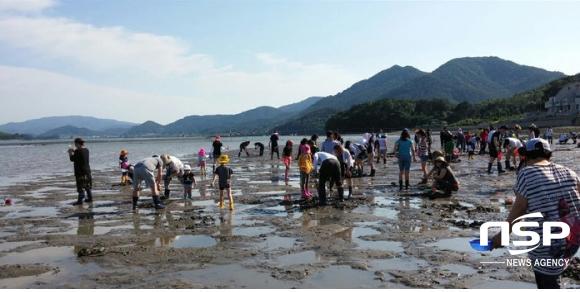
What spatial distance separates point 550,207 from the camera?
432 cm

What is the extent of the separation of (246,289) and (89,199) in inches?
420

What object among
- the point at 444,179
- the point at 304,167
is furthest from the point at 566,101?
the point at 304,167

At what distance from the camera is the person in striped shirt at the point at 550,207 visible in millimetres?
4293

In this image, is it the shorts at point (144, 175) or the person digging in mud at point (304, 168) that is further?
the person digging in mud at point (304, 168)

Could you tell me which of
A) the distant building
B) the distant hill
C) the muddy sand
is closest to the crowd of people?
the muddy sand

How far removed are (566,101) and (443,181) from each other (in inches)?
3796

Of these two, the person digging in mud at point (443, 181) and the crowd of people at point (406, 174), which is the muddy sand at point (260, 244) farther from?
the crowd of people at point (406, 174)

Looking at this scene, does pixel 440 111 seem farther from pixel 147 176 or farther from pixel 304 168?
pixel 147 176

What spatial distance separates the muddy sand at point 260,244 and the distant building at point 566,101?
91138 millimetres

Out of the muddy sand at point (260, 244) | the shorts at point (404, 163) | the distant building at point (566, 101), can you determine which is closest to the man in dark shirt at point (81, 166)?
the muddy sand at point (260, 244)

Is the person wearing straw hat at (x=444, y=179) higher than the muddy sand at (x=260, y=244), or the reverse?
the person wearing straw hat at (x=444, y=179)

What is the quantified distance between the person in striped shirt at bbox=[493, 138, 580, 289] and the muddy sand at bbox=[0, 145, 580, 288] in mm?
2137

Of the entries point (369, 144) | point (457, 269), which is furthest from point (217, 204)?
point (369, 144)

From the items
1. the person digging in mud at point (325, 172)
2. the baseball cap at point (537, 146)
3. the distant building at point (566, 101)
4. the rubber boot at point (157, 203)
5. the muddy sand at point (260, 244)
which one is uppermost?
the distant building at point (566, 101)
